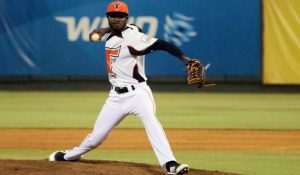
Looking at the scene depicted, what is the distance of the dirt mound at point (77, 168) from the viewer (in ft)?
22.2

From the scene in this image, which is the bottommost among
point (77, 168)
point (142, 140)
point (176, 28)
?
point (142, 140)

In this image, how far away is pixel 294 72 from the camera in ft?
55.0

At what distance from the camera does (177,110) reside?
14180 millimetres

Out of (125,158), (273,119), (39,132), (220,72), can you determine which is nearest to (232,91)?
(220,72)

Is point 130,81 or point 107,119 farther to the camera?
point 107,119

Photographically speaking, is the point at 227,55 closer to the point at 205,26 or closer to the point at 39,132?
the point at 205,26

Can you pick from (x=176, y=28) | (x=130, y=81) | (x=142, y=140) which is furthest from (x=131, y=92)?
(x=176, y=28)

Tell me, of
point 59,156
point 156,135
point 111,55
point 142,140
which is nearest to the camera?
point 156,135

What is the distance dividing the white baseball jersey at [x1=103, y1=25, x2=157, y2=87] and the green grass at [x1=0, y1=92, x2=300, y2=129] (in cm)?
514

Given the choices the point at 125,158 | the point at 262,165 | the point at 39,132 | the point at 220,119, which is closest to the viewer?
the point at 262,165

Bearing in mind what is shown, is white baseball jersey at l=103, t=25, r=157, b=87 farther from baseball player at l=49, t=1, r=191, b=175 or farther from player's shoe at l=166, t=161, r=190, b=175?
player's shoe at l=166, t=161, r=190, b=175

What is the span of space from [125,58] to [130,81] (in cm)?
21

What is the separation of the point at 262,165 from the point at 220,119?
16.2ft

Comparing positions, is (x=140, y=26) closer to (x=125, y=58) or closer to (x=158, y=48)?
(x=125, y=58)
